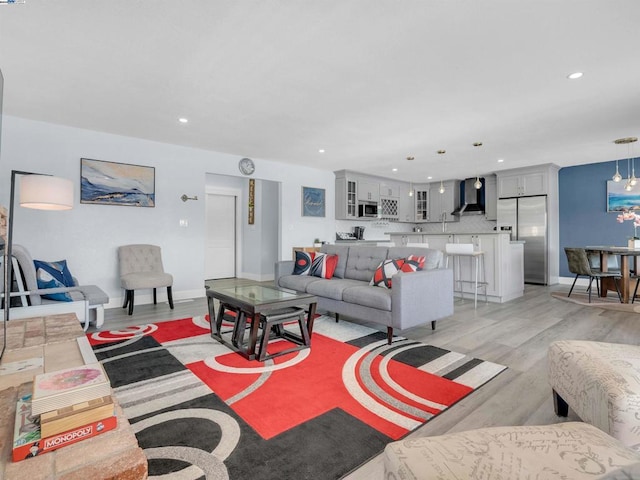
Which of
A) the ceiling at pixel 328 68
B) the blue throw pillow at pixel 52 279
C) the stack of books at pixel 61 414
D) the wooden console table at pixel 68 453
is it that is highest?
the ceiling at pixel 328 68

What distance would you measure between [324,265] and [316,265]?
12cm

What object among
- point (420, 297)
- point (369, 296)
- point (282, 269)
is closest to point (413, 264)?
point (420, 297)

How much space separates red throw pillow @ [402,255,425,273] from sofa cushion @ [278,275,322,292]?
1130 millimetres

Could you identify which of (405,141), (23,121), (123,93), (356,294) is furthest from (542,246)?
(23,121)

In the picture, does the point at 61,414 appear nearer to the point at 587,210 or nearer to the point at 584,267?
the point at 584,267

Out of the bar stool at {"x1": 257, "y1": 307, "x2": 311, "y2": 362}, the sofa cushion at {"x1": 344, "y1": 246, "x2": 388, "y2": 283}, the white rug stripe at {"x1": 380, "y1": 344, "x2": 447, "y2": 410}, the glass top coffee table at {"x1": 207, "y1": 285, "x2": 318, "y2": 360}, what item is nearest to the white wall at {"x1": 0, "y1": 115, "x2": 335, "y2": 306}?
the glass top coffee table at {"x1": 207, "y1": 285, "x2": 318, "y2": 360}

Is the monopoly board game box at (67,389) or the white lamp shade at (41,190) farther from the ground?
the white lamp shade at (41,190)

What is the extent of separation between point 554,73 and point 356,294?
2.72 m

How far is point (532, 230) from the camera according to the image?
719cm

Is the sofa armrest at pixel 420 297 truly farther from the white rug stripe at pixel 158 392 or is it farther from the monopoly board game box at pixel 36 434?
the monopoly board game box at pixel 36 434

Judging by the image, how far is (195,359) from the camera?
2748 mm

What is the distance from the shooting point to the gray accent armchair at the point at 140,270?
172 inches

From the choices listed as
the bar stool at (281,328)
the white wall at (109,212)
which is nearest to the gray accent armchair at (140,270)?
the white wall at (109,212)

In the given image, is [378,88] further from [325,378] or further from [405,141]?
[325,378]
